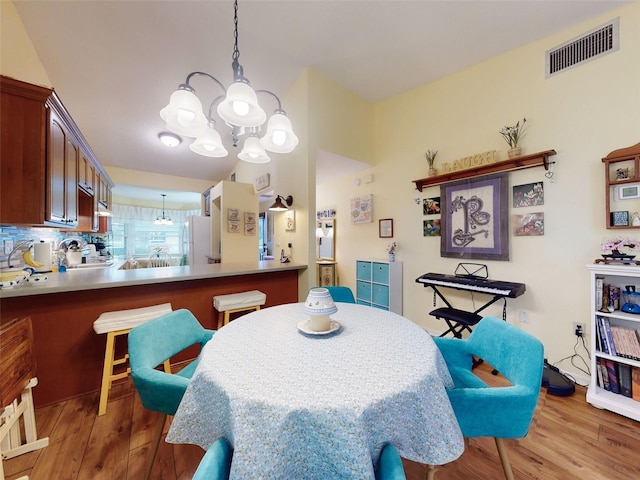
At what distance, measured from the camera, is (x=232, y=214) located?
4.00 m

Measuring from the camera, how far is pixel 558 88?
2.12 m


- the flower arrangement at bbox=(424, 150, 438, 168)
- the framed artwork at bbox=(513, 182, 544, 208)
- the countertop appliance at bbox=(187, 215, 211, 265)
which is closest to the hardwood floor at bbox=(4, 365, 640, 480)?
the framed artwork at bbox=(513, 182, 544, 208)

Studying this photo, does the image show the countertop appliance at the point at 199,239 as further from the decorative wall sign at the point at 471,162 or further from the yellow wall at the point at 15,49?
the decorative wall sign at the point at 471,162

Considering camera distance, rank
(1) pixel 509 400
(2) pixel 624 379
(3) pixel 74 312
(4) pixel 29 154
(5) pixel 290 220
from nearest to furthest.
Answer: (1) pixel 509 400 < (4) pixel 29 154 < (2) pixel 624 379 < (3) pixel 74 312 < (5) pixel 290 220

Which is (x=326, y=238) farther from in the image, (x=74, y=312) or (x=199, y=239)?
(x=74, y=312)

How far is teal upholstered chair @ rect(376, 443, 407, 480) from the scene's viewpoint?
2.06 ft

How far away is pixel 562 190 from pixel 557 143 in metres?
0.43

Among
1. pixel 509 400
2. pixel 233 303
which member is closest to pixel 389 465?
pixel 509 400

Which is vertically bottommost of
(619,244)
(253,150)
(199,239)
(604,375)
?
(604,375)

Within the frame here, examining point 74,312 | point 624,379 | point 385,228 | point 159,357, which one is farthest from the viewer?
point 385,228

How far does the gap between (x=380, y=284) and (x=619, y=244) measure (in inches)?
85.3

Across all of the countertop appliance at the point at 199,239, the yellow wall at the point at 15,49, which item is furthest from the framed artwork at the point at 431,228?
the countertop appliance at the point at 199,239

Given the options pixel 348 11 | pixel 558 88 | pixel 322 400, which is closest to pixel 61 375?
pixel 322 400

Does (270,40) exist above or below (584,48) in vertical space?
above
